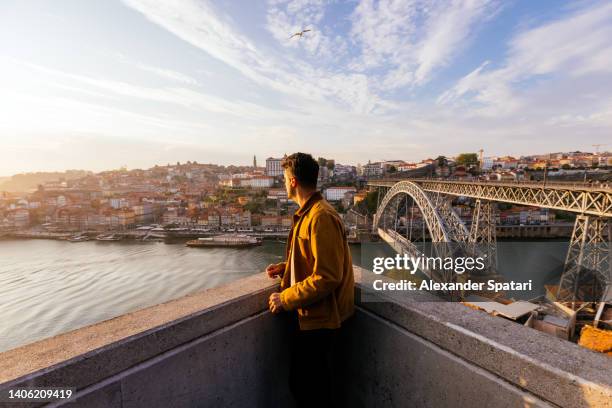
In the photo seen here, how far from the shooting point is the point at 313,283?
894 millimetres

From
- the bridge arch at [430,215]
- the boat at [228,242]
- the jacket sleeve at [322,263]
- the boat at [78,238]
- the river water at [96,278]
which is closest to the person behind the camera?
the jacket sleeve at [322,263]

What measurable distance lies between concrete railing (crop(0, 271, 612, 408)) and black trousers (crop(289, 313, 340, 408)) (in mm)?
155

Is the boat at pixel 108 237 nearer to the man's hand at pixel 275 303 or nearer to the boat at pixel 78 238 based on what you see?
the boat at pixel 78 238

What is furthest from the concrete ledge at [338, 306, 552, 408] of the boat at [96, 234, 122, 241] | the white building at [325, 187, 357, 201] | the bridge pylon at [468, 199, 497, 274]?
the white building at [325, 187, 357, 201]

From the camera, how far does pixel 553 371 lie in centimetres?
63

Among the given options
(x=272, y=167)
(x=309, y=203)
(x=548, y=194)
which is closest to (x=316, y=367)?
(x=309, y=203)

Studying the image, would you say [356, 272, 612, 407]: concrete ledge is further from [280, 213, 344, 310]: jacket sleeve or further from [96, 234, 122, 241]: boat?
[96, 234, 122, 241]: boat

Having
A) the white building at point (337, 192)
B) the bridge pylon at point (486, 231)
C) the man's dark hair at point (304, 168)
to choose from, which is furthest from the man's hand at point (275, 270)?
the white building at point (337, 192)

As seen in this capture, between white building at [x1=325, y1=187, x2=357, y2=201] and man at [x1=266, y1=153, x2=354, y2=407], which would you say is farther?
white building at [x1=325, y1=187, x2=357, y2=201]

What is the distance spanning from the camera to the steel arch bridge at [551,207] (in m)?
7.99

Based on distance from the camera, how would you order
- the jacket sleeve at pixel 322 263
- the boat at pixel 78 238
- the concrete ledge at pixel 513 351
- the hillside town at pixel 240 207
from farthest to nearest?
the boat at pixel 78 238
the hillside town at pixel 240 207
the jacket sleeve at pixel 322 263
the concrete ledge at pixel 513 351

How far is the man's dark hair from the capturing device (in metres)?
1.05

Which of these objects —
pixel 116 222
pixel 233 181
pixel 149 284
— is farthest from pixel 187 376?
pixel 233 181

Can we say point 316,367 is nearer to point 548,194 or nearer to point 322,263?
point 322,263
